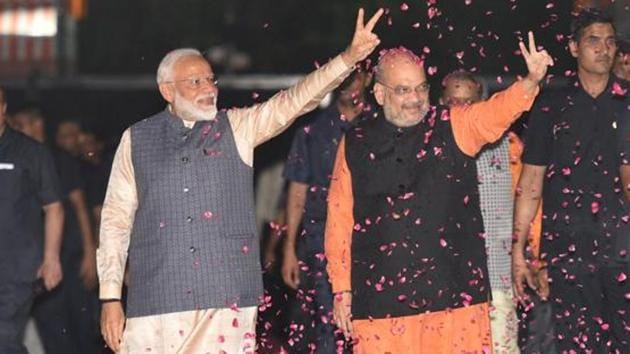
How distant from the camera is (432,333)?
10164mm

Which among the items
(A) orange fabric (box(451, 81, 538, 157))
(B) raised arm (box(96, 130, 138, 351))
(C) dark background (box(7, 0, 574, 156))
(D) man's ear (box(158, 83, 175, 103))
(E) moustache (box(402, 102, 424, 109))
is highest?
(C) dark background (box(7, 0, 574, 156))

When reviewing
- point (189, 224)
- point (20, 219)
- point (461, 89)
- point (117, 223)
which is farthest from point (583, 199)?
point (20, 219)

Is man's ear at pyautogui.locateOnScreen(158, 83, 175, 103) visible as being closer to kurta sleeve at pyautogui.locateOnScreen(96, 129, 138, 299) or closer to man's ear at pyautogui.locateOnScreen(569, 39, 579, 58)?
kurta sleeve at pyautogui.locateOnScreen(96, 129, 138, 299)

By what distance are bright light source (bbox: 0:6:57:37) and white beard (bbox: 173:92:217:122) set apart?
13538mm

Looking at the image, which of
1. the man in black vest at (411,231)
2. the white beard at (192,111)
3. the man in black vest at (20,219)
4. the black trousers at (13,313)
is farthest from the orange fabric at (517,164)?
the black trousers at (13,313)

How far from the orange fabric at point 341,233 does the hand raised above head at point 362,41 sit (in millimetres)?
552

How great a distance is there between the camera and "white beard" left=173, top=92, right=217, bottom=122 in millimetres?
10469

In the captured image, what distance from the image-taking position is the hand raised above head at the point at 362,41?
10008mm

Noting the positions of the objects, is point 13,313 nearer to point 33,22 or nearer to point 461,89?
point 461,89

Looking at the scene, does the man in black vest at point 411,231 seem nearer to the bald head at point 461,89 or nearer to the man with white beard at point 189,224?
the man with white beard at point 189,224

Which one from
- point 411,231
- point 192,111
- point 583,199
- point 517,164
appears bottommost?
point 411,231

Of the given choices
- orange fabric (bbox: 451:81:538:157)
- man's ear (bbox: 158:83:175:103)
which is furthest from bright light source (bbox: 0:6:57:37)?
orange fabric (bbox: 451:81:538:157)

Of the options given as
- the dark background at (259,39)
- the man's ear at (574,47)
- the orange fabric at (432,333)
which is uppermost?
the dark background at (259,39)

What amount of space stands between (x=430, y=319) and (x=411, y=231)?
421 millimetres
